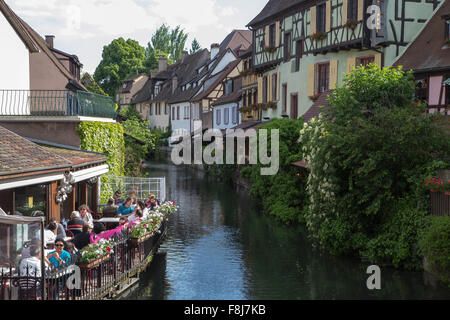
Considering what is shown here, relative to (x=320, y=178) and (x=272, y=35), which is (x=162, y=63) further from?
(x=320, y=178)

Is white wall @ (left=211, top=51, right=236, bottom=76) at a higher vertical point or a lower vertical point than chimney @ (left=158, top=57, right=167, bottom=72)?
lower

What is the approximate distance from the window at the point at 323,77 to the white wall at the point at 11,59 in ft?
48.3

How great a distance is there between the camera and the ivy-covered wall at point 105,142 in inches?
746

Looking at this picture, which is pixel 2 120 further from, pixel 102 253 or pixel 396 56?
pixel 396 56

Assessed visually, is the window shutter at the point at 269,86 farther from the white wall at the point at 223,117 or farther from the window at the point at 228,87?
the window at the point at 228,87

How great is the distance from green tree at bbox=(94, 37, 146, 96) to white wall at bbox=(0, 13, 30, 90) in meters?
58.4

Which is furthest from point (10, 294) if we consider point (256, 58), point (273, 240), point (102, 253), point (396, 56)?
point (256, 58)

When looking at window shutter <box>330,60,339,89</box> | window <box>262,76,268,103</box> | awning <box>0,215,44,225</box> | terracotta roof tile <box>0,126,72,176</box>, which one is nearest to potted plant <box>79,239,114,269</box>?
awning <box>0,215,44,225</box>

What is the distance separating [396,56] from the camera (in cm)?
2300

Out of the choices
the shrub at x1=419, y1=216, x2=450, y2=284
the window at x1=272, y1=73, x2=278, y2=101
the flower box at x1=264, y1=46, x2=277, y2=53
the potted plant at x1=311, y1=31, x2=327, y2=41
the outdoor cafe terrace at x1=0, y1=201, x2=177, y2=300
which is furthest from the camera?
the window at x1=272, y1=73, x2=278, y2=101

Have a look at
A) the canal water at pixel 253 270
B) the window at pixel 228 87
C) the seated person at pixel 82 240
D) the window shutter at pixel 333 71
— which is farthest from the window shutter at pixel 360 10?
the window at pixel 228 87

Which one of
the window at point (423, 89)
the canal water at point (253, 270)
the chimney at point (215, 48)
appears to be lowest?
the canal water at point (253, 270)

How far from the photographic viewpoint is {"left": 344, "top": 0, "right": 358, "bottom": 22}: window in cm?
2405

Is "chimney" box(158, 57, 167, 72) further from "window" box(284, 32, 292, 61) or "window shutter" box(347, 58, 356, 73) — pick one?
"window shutter" box(347, 58, 356, 73)
